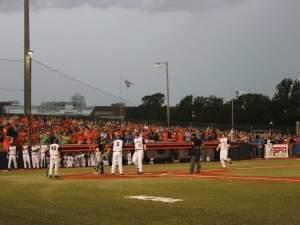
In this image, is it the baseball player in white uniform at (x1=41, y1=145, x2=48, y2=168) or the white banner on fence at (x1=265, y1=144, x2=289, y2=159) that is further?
the white banner on fence at (x1=265, y1=144, x2=289, y2=159)

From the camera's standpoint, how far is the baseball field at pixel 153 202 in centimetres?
1238

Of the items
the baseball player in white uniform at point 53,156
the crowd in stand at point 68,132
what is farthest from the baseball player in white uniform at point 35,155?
the baseball player in white uniform at point 53,156

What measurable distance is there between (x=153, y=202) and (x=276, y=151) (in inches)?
1441

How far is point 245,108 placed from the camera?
118 meters

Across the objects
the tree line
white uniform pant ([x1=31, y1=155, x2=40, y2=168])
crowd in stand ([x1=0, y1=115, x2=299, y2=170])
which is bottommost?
white uniform pant ([x1=31, y1=155, x2=40, y2=168])

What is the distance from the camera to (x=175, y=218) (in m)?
12.6

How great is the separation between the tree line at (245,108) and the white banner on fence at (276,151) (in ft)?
172

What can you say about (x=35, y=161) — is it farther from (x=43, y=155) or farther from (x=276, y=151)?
(x=276, y=151)

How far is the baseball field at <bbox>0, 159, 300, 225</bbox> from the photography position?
12383 mm

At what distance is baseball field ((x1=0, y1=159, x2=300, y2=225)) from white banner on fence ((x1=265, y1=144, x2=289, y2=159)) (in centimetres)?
2844

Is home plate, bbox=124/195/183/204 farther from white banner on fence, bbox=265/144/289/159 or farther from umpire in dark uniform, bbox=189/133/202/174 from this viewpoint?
white banner on fence, bbox=265/144/289/159

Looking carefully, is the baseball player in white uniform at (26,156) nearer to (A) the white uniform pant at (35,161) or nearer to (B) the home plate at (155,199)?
(A) the white uniform pant at (35,161)

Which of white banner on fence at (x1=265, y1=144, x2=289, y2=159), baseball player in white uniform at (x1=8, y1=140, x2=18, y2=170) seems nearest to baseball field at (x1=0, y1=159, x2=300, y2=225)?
baseball player in white uniform at (x1=8, y1=140, x2=18, y2=170)

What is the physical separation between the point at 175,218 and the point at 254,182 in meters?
9.23
